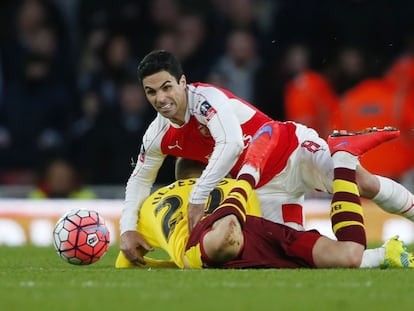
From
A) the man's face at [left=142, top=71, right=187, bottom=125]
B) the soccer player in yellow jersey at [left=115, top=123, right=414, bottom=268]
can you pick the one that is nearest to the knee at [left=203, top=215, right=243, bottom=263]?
the soccer player in yellow jersey at [left=115, top=123, right=414, bottom=268]

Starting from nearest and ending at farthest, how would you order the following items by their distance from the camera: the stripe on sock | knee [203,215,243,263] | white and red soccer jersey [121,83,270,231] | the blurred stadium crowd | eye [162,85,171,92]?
knee [203,215,243,263]
the stripe on sock
white and red soccer jersey [121,83,270,231]
eye [162,85,171,92]
the blurred stadium crowd

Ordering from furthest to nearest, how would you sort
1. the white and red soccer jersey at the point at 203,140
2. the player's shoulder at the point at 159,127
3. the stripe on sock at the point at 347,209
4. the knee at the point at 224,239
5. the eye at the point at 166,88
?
the player's shoulder at the point at 159,127
the eye at the point at 166,88
the white and red soccer jersey at the point at 203,140
the stripe on sock at the point at 347,209
the knee at the point at 224,239

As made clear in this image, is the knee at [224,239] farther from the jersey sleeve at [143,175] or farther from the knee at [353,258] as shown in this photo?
the jersey sleeve at [143,175]

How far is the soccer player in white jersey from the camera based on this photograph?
818 centimetres

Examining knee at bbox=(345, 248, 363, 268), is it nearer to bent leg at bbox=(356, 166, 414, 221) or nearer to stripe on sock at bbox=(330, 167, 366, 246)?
stripe on sock at bbox=(330, 167, 366, 246)

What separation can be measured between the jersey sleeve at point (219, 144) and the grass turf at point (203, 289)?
23.7 inches

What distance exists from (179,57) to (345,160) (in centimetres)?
585

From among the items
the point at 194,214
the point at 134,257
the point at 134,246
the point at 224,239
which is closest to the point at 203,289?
the point at 224,239

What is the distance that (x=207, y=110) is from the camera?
8.23m

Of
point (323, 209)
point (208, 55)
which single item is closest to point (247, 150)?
point (323, 209)

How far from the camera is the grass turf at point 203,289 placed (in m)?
5.85

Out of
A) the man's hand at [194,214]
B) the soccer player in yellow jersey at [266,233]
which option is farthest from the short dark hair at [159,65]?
the man's hand at [194,214]

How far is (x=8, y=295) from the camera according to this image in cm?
627

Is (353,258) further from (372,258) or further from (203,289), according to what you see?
(203,289)
